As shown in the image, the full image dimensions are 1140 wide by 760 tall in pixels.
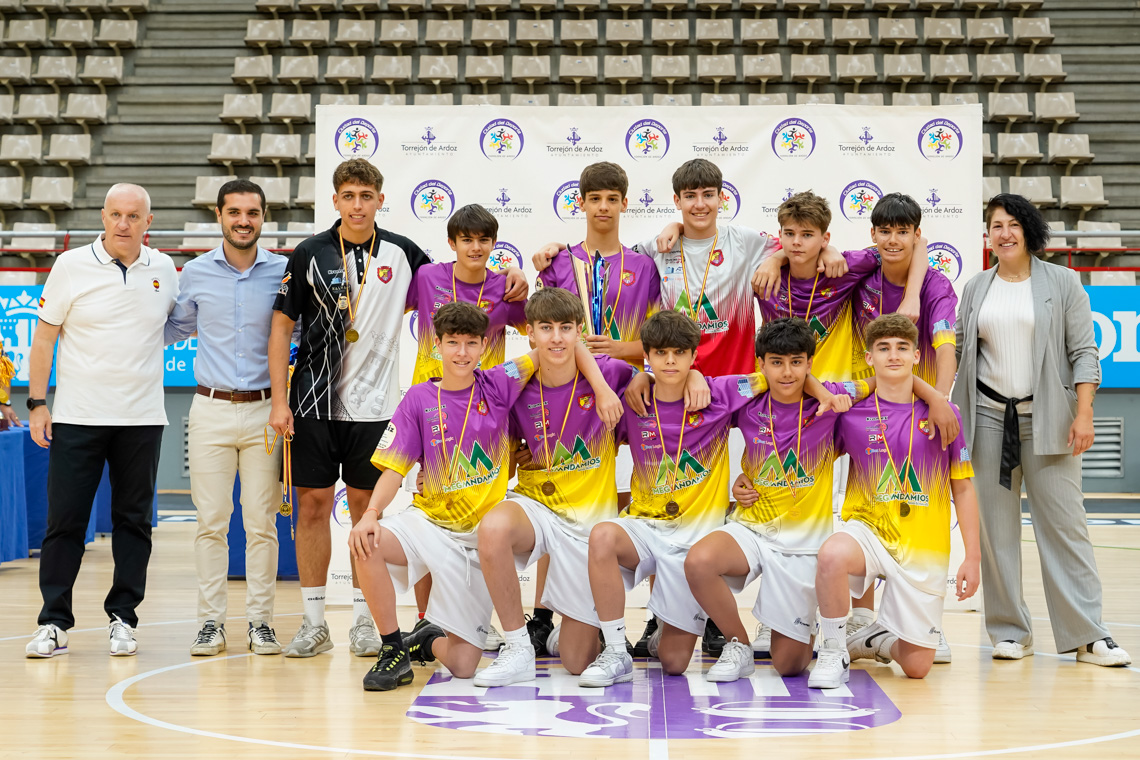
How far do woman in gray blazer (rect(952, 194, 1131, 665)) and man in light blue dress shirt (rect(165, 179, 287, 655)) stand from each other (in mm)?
3111

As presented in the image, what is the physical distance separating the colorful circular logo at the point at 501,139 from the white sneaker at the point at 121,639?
314cm

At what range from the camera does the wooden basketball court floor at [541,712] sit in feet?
10.2

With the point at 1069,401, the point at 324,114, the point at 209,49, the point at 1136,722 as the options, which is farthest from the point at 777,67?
the point at 1136,722

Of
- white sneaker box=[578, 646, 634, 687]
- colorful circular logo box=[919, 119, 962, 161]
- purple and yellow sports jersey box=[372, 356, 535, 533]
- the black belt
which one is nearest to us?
white sneaker box=[578, 646, 634, 687]

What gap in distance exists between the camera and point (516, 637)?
153 inches

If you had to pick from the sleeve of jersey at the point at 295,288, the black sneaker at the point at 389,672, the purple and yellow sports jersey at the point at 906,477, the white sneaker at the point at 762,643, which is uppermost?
the sleeve of jersey at the point at 295,288

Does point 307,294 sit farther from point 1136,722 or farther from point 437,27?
point 437,27

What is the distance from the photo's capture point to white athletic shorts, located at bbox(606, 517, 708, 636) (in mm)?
3963

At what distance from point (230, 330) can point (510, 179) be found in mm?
2052

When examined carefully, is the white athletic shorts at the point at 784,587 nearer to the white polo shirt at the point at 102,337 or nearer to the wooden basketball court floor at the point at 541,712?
the wooden basketball court floor at the point at 541,712

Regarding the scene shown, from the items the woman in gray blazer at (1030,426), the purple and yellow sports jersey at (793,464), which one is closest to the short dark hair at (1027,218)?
the woman in gray blazer at (1030,426)

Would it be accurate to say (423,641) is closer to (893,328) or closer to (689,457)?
(689,457)

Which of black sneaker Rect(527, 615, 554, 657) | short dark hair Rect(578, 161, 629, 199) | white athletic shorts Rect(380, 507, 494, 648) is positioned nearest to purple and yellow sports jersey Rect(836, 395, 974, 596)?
short dark hair Rect(578, 161, 629, 199)

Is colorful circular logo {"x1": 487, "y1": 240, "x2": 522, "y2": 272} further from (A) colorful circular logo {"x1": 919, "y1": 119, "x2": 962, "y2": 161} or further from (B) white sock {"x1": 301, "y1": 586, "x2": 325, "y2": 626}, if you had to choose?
(A) colorful circular logo {"x1": 919, "y1": 119, "x2": 962, "y2": 161}
